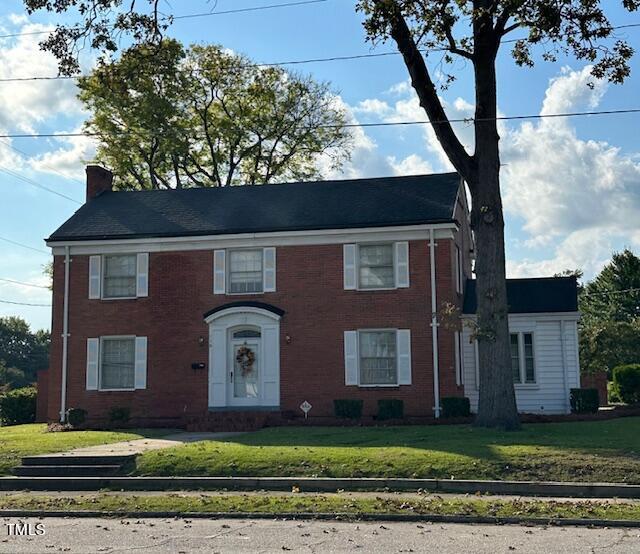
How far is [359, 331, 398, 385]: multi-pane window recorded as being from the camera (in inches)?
949

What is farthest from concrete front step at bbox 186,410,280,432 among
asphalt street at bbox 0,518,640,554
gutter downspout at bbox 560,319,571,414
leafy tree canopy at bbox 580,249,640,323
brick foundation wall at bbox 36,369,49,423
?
leafy tree canopy at bbox 580,249,640,323

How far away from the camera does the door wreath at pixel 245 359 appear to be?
24.9 m

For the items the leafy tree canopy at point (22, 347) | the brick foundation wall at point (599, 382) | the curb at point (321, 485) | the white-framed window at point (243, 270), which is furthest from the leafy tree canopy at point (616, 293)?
the leafy tree canopy at point (22, 347)

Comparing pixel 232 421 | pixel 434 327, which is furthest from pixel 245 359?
pixel 434 327

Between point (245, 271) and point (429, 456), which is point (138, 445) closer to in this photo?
point (429, 456)

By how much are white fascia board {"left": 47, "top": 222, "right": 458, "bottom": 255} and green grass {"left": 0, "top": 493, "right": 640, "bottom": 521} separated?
12699 mm

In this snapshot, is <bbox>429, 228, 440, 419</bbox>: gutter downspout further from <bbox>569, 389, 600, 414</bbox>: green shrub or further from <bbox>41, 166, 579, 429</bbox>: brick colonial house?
<bbox>569, 389, 600, 414</bbox>: green shrub

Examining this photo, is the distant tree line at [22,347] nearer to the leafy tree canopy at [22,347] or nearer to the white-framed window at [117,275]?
the leafy tree canopy at [22,347]

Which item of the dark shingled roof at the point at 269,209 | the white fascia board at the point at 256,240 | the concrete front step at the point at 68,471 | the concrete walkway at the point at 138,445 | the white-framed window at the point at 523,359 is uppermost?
the dark shingled roof at the point at 269,209

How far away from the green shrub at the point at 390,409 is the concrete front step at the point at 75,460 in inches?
345

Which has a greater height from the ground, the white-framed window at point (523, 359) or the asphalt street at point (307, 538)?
the white-framed window at point (523, 359)

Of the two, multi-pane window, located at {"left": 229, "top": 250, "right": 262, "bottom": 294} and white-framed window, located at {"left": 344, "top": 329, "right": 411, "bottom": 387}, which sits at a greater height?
multi-pane window, located at {"left": 229, "top": 250, "right": 262, "bottom": 294}

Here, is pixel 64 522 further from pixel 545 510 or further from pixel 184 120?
pixel 184 120

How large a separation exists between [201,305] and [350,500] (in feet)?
46.7
